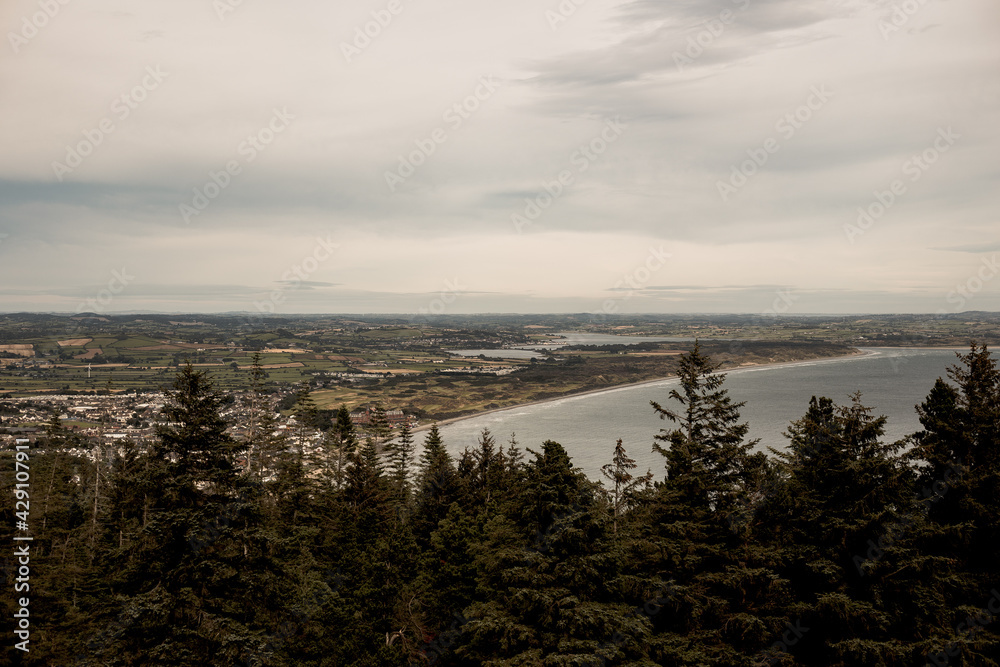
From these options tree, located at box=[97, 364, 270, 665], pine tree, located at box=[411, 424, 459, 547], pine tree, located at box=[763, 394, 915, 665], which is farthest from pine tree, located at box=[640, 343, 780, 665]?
pine tree, located at box=[411, 424, 459, 547]

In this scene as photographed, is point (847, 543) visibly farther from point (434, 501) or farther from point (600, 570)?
point (434, 501)

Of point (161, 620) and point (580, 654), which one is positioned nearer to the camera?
point (161, 620)

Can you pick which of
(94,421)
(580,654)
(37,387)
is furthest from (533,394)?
(580,654)

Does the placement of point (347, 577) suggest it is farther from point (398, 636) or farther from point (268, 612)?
point (268, 612)

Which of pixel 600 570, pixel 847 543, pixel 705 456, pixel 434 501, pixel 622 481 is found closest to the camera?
pixel 600 570

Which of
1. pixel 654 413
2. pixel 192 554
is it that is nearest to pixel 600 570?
pixel 192 554

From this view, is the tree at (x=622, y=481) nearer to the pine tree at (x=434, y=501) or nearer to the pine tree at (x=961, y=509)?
the pine tree at (x=961, y=509)

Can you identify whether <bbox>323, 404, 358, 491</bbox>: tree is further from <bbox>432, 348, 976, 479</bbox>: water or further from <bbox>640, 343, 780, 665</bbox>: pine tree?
<bbox>640, 343, 780, 665</bbox>: pine tree

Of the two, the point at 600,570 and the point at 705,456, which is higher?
the point at 705,456
